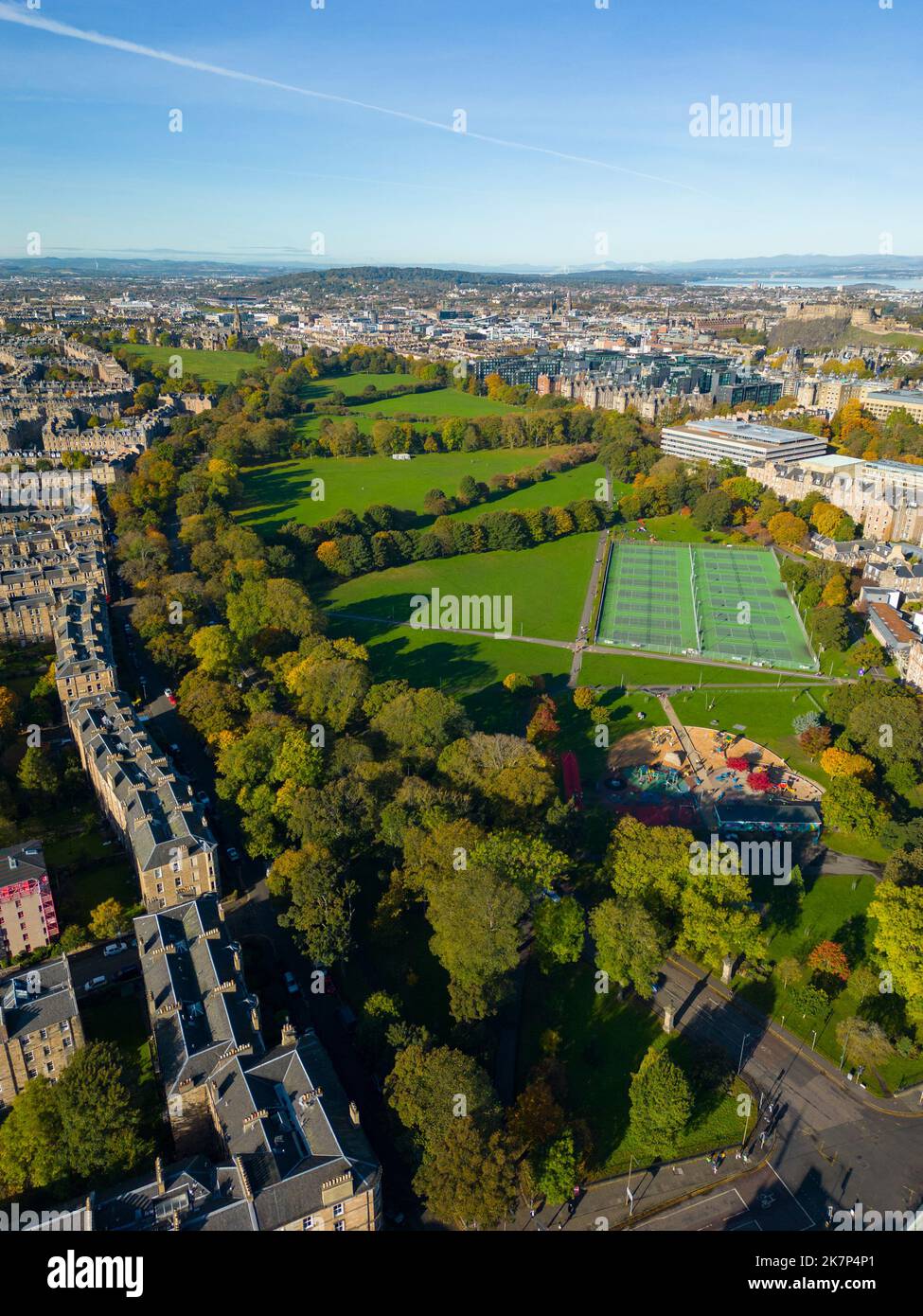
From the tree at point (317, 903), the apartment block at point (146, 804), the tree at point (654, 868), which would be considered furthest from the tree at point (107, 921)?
the tree at point (654, 868)

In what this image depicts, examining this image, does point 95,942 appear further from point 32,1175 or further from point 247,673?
point 247,673

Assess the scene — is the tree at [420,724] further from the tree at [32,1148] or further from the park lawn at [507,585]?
the tree at [32,1148]

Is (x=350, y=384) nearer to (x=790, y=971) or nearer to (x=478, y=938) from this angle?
(x=478, y=938)

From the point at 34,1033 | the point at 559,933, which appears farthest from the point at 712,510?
the point at 34,1033

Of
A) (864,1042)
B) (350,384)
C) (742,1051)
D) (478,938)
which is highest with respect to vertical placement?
(350,384)

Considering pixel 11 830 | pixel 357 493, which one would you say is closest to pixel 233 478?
pixel 357 493

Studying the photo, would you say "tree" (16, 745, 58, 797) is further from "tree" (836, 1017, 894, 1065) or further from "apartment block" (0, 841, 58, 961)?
"tree" (836, 1017, 894, 1065)
